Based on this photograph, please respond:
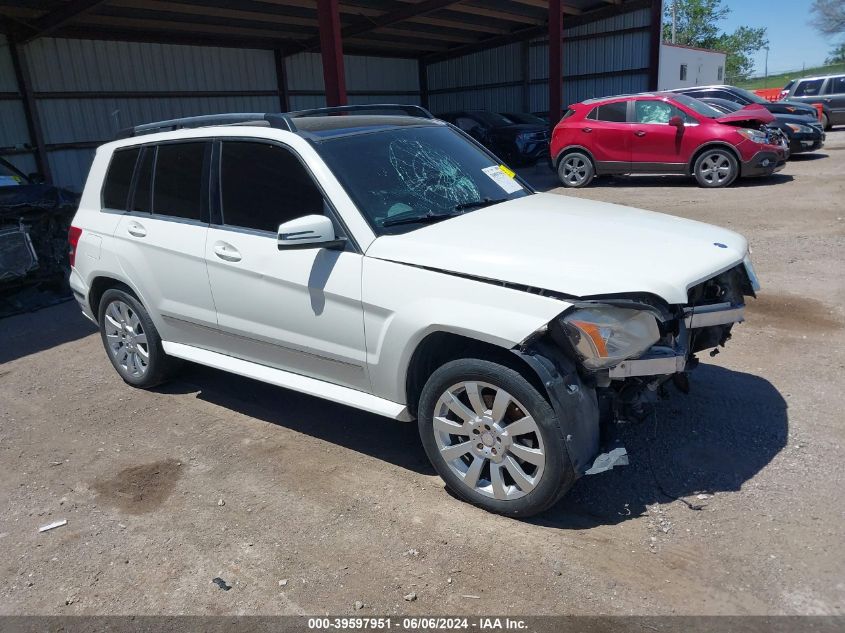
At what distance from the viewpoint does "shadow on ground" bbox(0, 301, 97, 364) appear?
650 centimetres

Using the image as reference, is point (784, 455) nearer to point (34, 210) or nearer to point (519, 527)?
point (519, 527)

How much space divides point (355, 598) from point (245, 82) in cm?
1869

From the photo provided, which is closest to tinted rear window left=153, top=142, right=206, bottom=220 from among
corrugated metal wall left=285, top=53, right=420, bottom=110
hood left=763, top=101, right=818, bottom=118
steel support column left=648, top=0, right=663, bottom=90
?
hood left=763, top=101, right=818, bottom=118

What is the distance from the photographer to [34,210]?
7.64 m

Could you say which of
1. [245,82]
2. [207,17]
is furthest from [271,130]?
[245,82]

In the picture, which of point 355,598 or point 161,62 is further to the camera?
point 161,62

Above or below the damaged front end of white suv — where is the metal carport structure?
above

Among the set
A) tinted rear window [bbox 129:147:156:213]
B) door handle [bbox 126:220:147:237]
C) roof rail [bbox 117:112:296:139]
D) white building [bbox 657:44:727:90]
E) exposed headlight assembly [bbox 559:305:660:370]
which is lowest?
exposed headlight assembly [bbox 559:305:660:370]

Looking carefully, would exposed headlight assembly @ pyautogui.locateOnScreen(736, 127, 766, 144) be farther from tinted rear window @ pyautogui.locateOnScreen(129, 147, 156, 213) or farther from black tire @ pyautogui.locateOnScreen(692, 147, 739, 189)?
Answer: tinted rear window @ pyautogui.locateOnScreen(129, 147, 156, 213)

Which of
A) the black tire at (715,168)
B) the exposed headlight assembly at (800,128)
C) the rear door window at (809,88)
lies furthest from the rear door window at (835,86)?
the black tire at (715,168)

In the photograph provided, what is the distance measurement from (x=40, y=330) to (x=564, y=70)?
19.7 meters

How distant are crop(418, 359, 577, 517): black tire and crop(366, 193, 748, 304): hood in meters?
0.44

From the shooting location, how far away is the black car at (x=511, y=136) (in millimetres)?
18375

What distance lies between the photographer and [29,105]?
14.1m
